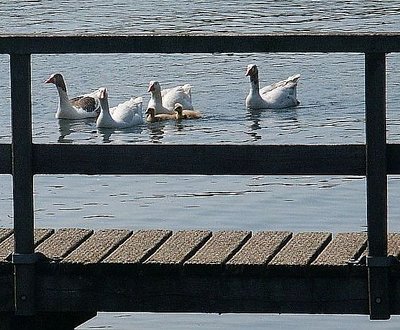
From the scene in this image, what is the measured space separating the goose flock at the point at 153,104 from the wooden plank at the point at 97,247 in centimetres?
1296

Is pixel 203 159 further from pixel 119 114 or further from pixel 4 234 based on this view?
pixel 119 114

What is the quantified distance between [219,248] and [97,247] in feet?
1.71

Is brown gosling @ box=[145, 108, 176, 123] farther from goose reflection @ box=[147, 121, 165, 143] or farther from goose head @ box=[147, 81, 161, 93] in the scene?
goose head @ box=[147, 81, 161, 93]

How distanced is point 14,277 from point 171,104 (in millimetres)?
14415

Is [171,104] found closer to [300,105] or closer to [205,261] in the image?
[300,105]

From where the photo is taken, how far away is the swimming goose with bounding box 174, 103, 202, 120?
1934 centimetres

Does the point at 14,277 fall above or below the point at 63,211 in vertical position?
above

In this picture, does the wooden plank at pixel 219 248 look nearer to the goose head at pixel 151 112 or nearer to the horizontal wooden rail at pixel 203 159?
the horizontal wooden rail at pixel 203 159

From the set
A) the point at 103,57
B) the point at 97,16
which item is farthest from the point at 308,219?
the point at 97,16

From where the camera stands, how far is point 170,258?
5.84 m

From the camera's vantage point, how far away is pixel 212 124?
18500mm

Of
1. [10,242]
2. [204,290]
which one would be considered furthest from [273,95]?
[204,290]

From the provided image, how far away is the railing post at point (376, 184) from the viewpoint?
554 centimetres

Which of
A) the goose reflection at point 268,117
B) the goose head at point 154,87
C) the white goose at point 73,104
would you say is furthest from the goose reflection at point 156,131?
the goose reflection at point 268,117
